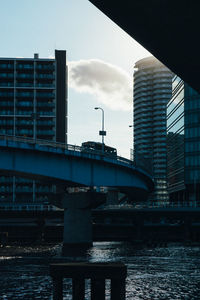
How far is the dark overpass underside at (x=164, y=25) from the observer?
46.9 ft

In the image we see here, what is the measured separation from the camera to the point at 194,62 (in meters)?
19.1

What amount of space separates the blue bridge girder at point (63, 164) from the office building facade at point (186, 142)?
2634 inches

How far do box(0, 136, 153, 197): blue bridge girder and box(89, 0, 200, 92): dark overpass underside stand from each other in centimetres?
5368

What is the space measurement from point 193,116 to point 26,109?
2178 inches

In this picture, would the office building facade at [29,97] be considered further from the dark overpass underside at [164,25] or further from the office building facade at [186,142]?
the dark overpass underside at [164,25]

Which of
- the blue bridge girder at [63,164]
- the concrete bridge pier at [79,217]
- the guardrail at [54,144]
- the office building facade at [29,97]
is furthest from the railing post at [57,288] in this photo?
the office building facade at [29,97]

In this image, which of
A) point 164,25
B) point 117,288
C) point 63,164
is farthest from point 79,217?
point 164,25

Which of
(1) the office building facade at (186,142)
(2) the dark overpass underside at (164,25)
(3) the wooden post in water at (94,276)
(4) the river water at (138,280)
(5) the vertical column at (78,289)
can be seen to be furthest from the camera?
(1) the office building facade at (186,142)

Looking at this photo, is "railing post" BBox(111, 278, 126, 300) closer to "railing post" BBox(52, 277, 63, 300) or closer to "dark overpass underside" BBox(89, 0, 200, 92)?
"railing post" BBox(52, 277, 63, 300)

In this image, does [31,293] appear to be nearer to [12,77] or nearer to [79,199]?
[79,199]

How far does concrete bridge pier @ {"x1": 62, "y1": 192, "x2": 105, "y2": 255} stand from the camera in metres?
85.2

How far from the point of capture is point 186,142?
160 m

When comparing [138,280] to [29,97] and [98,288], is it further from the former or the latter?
[29,97]

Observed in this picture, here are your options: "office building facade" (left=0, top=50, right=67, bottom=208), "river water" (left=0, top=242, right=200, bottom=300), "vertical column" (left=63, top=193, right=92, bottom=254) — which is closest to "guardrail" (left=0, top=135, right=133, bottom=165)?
"vertical column" (left=63, top=193, right=92, bottom=254)
